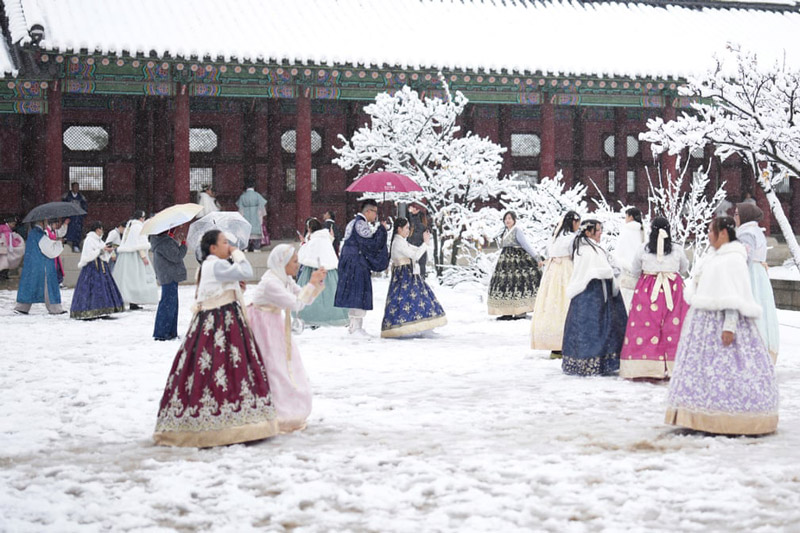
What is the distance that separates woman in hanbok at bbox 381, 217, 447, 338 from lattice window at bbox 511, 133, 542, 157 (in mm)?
10599

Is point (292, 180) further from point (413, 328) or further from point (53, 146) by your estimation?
point (413, 328)

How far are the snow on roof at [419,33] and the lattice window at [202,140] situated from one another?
7.37 feet

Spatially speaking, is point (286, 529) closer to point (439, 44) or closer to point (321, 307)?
point (321, 307)

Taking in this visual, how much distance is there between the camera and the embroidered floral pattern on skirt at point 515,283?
12828mm

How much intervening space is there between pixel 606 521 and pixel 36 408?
14.8ft

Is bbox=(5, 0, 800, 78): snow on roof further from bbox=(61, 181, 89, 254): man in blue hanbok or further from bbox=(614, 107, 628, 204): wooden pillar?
bbox=(61, 181, 89, 254): man in blue hanbok

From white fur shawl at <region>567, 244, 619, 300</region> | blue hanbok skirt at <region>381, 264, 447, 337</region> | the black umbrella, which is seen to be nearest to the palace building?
the black umbrella

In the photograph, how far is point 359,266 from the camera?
37.2ft

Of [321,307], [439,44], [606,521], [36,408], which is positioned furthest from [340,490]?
[439,44]

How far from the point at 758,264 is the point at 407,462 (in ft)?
14.3

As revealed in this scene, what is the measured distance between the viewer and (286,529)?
14.5ft

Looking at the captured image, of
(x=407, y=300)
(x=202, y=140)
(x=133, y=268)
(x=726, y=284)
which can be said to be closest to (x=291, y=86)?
(x=202, y=140)

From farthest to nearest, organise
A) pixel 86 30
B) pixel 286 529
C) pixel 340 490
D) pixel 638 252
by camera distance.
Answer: pixel 86 30, pixel 638 252, pixel 340 490, pixel 286 529

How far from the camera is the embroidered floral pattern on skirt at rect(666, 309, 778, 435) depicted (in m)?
6.06
